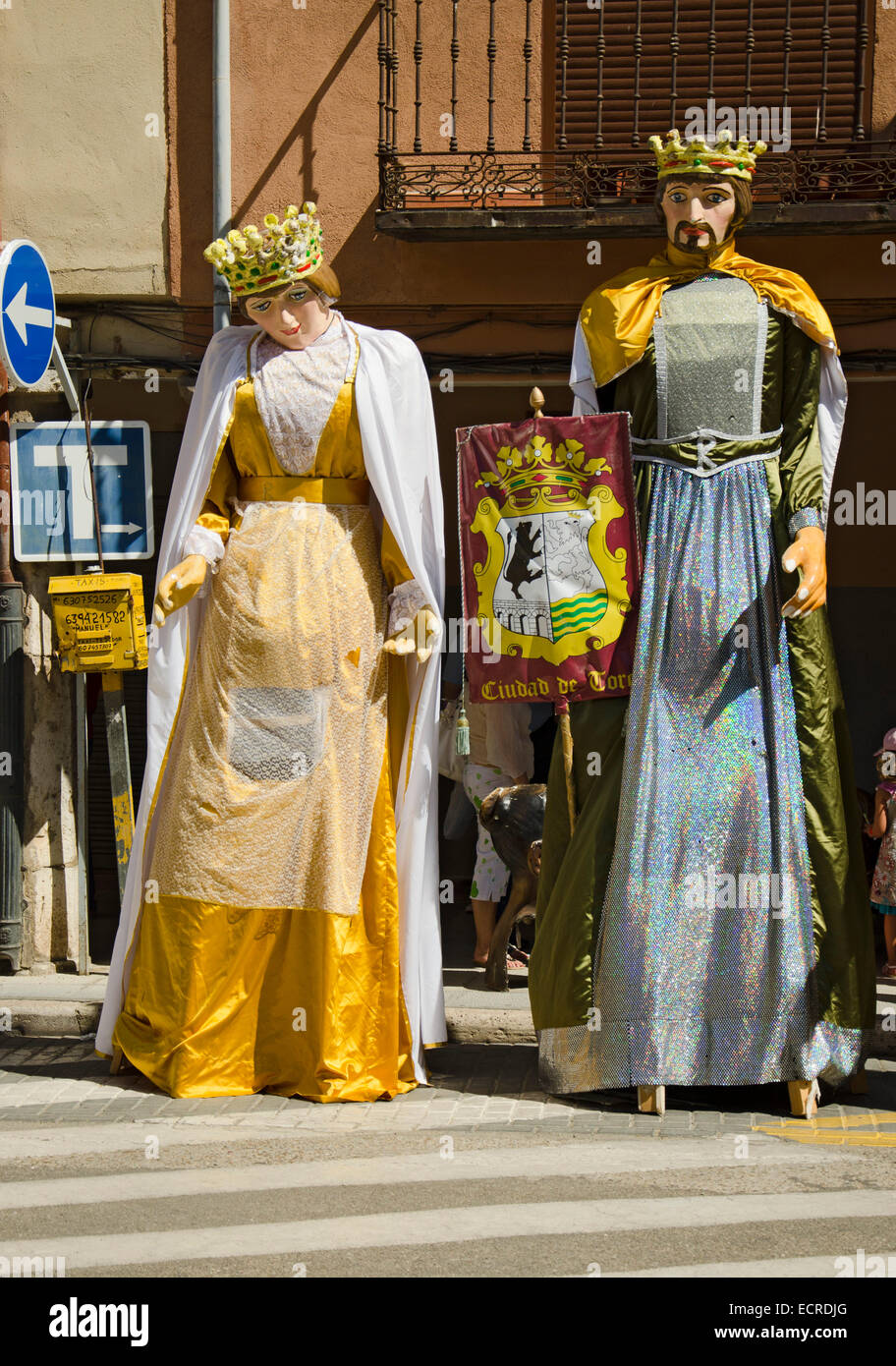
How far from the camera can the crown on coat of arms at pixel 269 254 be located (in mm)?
5660

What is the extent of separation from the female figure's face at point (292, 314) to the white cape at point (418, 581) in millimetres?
138

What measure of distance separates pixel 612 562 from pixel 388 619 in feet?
2.58

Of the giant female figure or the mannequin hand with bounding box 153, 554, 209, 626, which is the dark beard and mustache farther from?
the mannequin hand with bounding box 153, 554, 209, 626

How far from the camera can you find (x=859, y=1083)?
18.3ft

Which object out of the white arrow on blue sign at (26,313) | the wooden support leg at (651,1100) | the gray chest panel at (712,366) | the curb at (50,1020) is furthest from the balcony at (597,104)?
the wooden support leg at (651,1100)

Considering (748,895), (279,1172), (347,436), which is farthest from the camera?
(347,436)

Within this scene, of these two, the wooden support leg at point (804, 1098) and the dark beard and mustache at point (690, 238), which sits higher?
the dark beard and mustache at point (690, 238)

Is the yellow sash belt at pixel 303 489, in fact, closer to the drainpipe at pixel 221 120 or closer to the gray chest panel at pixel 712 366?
the gray chest panel at pixel 712 366

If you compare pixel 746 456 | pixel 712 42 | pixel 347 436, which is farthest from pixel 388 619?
pixel 712 42

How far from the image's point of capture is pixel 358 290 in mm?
7965

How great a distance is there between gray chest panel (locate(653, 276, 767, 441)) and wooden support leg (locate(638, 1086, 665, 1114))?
2.02 metres

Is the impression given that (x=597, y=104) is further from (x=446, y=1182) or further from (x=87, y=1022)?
(x=446, y=1182)

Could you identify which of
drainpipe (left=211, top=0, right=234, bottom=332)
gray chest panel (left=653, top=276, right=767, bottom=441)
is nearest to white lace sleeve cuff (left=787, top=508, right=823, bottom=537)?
gray chest panel (left=653, top=276, right=767, bottom=441)
